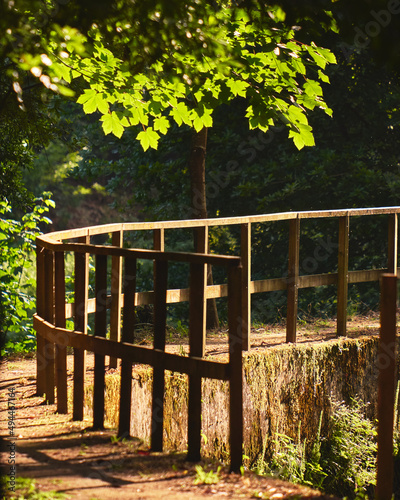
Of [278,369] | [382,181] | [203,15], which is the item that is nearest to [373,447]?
[278,369]

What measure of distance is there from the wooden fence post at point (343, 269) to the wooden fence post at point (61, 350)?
3.72 metres

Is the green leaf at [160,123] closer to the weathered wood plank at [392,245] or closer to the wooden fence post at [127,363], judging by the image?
the wooden fence post at [127,363]

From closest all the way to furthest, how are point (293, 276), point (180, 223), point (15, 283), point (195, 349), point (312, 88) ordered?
point (195, 349) → point (312, 88) → point (180, 223) → point (293, 276) → point (15, 283)

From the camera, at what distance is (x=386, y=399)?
161 inches

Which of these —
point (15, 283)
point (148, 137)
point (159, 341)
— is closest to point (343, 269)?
point (148, 137)

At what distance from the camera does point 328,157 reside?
1322 cm

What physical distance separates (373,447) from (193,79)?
177 inches

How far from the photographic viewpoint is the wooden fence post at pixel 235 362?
11.7ft

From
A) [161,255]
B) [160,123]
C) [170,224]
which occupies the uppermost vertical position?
[160,123]

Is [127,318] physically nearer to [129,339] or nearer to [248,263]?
[129,339]

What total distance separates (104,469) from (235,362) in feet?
3.11

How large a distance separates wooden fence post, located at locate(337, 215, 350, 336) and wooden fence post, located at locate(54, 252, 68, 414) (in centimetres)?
372

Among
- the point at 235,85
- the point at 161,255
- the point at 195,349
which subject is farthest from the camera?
the point at 235,85

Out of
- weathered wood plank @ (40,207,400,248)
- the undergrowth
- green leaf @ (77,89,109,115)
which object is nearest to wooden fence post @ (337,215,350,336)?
→ weathered wood plank @ (40,207,400,248)
